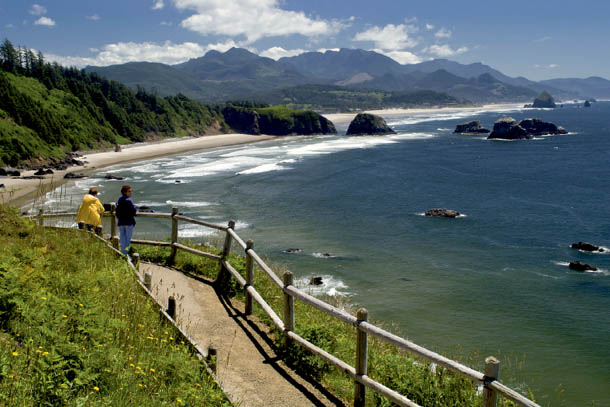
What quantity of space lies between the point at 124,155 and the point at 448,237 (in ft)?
251

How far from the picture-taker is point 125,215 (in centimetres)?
1416

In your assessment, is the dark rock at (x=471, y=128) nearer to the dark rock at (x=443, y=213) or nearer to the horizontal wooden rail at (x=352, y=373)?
the dark rock at (x=443, y=213)

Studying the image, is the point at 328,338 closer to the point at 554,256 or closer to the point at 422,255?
the point at 422,255

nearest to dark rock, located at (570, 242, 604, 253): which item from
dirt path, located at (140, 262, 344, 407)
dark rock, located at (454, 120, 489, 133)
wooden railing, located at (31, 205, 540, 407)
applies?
dirt path, located at (140, 262, 344, 407)

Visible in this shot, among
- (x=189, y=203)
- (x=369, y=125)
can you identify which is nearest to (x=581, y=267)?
(x=189, y=203)

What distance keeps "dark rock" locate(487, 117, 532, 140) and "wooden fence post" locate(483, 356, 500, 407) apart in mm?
125259

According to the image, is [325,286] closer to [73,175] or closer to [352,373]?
[352,373]

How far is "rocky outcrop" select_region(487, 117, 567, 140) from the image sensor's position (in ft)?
397

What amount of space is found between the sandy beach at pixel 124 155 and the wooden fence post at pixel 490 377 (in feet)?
129

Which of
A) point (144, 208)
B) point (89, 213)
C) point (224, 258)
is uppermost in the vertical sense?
point (89, 213)

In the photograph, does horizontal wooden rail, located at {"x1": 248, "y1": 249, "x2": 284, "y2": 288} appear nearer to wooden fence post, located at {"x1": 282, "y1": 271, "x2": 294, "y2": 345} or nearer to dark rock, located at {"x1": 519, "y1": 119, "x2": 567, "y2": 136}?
wooden fence post, located at {"x1": 282, "y1": 271, "x2": 294, "y2": 345}

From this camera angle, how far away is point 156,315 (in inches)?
334

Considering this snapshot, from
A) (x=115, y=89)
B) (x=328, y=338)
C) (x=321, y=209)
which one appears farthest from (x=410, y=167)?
(x=115, y=89)

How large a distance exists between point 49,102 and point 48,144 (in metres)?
30.6
